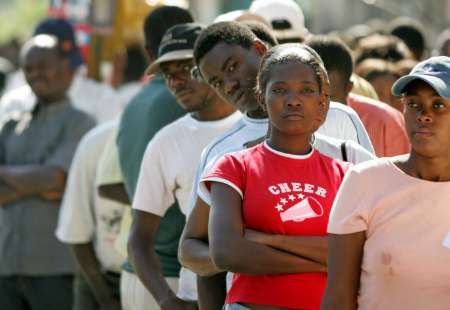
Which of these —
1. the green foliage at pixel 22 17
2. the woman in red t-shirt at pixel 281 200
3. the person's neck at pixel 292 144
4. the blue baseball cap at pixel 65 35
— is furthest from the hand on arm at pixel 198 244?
the green foliage at pixel 22 17

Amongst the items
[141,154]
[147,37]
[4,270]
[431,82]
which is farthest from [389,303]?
[4,270]

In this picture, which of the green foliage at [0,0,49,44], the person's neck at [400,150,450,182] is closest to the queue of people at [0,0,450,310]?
the person's neck at [400,150,450,182]

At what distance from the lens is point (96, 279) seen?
837cm

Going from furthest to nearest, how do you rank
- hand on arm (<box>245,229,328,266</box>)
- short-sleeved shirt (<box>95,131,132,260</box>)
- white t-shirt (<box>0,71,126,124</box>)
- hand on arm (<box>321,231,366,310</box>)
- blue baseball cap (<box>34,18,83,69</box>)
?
1. white t-shirt (<box>0,71,126,124</box>)
2. blue baseball cap (<box>34,18,83,69</box>)
3. short-sleeved shirt (<box>95,131,132,260</box>)
4. hand on arm (<box>245,229,328,266</box>)
5. hand on arm (<box>321,231,366,310</box>)

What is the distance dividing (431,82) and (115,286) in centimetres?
443

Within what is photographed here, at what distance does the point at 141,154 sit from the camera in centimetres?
714

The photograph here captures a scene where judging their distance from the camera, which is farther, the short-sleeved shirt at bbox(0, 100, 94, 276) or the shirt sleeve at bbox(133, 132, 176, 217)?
the short-sleeved shirt at bbox(0, 100, 94, 276)

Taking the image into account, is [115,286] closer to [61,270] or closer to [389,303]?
[61,270]

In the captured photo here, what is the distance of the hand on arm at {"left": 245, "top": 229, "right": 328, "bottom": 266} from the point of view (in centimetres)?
479

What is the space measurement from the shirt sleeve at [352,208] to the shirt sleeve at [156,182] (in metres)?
1.92

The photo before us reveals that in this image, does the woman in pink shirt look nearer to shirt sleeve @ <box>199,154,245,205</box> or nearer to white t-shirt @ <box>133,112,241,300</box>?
shirt sleeve @ <box>199,154,245,205</box>

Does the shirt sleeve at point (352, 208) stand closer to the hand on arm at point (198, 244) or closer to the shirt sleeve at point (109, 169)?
the hand on arm at point (198, 244)

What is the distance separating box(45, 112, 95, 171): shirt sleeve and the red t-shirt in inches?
169

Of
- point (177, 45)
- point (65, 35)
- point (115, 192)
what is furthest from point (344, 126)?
point (65, 35)
